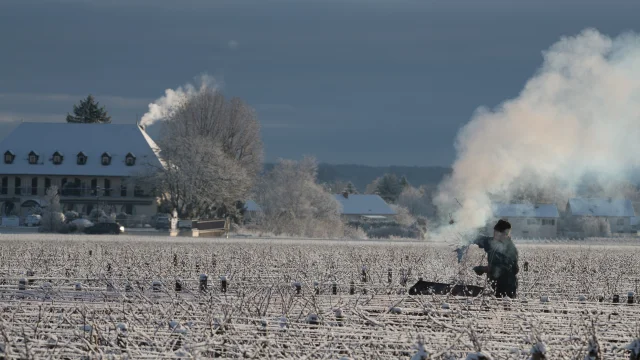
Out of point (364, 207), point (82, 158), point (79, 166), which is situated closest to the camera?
point (79, 166)

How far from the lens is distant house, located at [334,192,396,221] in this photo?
6068 inches

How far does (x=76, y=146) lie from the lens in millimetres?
121938

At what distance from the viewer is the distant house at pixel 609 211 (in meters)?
137

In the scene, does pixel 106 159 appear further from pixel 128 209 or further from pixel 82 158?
pixel 128 209

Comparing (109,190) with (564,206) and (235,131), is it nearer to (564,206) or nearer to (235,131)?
(235,131)

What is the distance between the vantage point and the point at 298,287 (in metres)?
21.6

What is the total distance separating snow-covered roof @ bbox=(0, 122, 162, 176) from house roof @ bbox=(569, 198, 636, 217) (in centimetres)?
5330

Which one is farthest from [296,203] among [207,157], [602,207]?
[602,207]

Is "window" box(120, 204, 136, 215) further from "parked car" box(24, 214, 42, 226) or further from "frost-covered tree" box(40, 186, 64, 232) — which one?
"frost-covered tree" box(40, 186, 64, 232)

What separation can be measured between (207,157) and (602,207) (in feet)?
199

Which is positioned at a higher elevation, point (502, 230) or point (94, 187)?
point (94, 187)

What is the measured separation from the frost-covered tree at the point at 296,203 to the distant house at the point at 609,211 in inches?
1419

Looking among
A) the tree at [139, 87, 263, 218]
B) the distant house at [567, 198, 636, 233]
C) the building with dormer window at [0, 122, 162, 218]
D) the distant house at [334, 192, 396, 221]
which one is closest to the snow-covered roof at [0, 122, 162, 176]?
the building with dormer window at [0, 122, 162, 218]

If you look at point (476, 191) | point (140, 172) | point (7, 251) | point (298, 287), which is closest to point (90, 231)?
point (140, 172)
